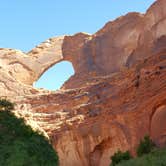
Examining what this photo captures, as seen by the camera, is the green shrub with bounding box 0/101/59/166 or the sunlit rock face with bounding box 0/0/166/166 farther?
the sunlit rock face with bounding box 0/0/166/166

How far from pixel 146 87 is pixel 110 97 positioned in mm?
3430

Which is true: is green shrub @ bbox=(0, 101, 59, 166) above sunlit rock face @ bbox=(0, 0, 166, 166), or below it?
below

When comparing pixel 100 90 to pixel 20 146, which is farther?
pixel 100 90

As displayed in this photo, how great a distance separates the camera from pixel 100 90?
1267 inches

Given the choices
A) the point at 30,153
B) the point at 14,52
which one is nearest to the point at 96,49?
the point at 14,52

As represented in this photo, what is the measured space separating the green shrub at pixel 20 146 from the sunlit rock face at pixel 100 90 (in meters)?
8.02

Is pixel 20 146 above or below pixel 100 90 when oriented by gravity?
below

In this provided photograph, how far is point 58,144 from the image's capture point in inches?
1086

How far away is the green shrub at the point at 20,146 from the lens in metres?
→ 11.7

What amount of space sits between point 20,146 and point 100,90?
20.3 metres

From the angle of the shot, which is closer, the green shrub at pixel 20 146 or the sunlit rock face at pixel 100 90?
the green shrub at pixel 20 146

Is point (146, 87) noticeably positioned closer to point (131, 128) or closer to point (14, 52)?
point (131, 128)

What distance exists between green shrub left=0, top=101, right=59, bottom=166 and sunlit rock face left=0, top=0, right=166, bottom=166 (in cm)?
802

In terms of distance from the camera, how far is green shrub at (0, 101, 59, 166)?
1171 centimetres
